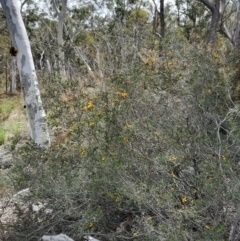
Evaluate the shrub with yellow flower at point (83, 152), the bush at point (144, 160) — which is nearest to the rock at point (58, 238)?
the bush at point (144, 160)

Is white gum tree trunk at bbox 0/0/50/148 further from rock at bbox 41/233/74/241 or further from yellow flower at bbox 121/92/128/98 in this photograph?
rock at bbox 41/233/74/241

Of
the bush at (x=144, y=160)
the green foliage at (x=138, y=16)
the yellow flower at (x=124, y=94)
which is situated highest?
the green foliage at (x=138, y=16)

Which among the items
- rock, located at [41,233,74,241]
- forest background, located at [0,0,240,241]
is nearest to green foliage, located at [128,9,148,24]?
forest background, located at [0,0,240,241]

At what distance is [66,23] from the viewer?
917 inches

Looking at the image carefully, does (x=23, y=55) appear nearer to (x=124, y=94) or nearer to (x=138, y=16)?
(x=124, y=94)

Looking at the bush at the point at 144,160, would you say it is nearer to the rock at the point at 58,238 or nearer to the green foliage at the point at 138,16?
the rock at the point at 58,238

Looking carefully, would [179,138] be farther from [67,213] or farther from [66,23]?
[66,23]

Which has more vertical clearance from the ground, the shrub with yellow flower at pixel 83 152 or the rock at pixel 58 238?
the shrub with yellow flower at pixel 83 152

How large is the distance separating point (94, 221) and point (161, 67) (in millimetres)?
1577

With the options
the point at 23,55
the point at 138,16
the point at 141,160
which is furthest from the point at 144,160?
the point at 138,16

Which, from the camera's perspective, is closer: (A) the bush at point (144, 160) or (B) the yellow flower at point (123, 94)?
(A) the bush at point (144, 160)

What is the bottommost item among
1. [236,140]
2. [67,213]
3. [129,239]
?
[129,239]

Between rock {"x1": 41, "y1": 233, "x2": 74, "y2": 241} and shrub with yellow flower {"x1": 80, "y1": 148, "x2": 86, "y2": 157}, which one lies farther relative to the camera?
shrub with yellow flower {"x1": 80, "y1": 148, "x2": 86, "y2": 157}

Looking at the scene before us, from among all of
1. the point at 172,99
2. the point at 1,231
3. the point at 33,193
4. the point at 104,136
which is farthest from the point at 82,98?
the point at 1,231
